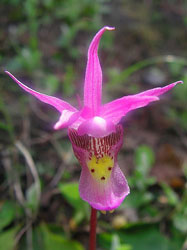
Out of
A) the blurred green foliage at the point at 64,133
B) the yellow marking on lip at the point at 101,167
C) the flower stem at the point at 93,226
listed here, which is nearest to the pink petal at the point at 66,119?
the yellow marking on lip at the point at 101,167

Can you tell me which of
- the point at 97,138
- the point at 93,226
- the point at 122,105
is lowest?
the point at 93,226

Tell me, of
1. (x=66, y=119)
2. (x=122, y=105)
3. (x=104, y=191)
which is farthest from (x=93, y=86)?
(x=104, y=191)

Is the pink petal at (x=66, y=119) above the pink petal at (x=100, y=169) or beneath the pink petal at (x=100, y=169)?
above

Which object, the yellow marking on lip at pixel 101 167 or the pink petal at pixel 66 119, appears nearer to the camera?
the pink petal at pixel 66 119

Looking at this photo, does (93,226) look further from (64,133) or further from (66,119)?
(64,133)

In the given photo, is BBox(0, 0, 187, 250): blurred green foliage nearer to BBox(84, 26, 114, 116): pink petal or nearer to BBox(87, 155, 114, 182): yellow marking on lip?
BBox(87, 155, 114, 182): yellow marking on lip

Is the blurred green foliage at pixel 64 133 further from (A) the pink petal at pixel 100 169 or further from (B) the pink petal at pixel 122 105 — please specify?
(B) the pink petal at pixel 122 105

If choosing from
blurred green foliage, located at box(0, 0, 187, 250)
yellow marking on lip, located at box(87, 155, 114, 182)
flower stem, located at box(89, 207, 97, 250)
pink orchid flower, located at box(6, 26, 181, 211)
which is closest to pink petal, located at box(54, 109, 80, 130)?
pink orchid flower, located at box(6, 26, 181, 211)
